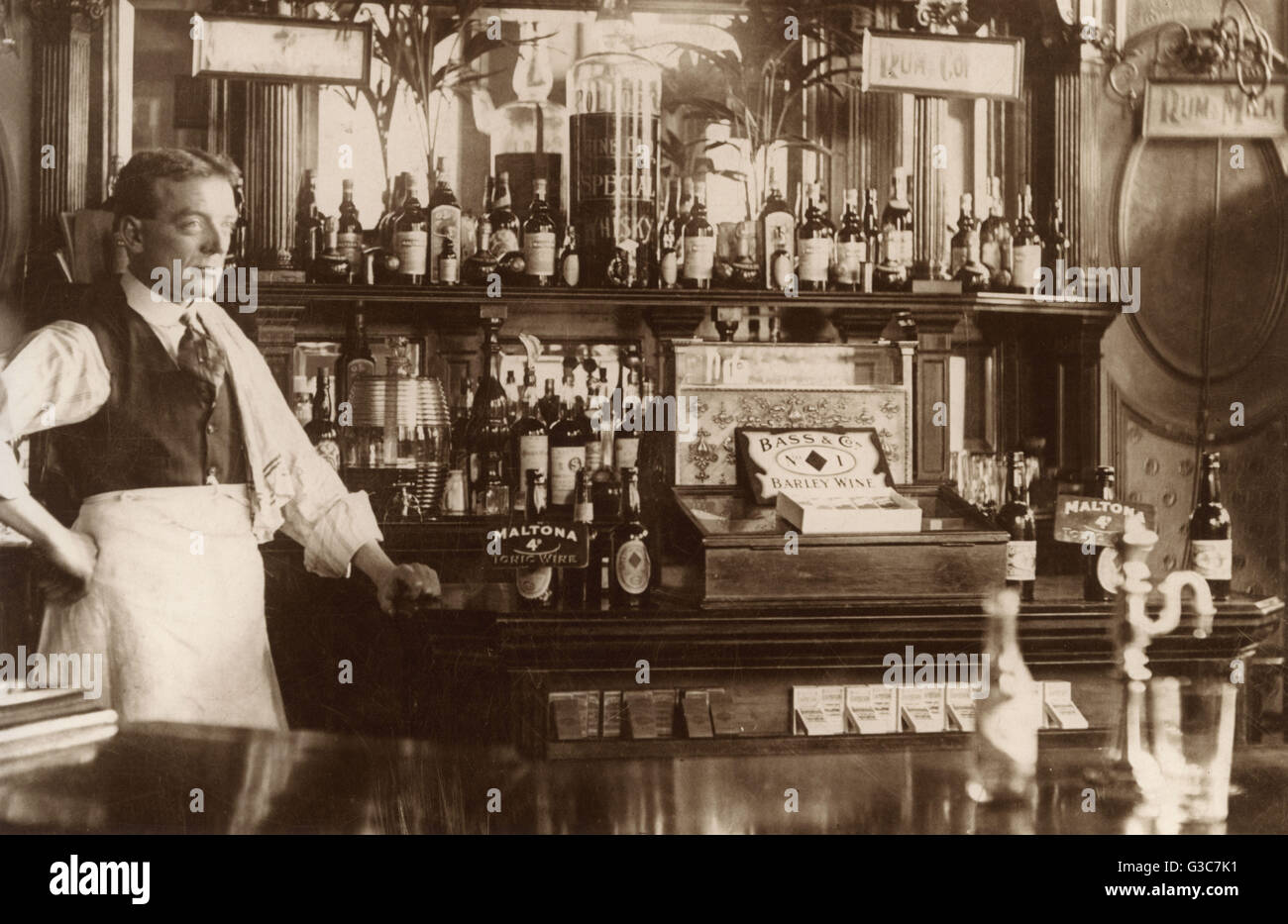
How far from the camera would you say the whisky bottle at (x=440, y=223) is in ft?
8.05

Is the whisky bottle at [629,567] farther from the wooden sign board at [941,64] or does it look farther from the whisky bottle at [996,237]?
the wooden sign board at [941,64]

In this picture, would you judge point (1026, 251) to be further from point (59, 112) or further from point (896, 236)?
point (59, 112)

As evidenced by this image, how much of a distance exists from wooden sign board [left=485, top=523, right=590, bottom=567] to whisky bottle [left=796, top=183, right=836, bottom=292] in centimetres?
74

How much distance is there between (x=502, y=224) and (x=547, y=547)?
0.69 metres

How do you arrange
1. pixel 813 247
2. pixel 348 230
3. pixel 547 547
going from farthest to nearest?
pixel 813 247 → pixel 348 230 → pixel 547 547

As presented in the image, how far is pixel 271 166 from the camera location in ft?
7.96

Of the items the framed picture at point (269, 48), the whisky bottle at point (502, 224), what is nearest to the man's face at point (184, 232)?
the framed picture at point (269, 48)

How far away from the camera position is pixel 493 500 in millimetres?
2477

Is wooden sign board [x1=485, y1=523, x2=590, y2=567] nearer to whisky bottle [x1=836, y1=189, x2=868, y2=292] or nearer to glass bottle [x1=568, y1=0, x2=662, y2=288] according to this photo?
glass bottle [x1=568, y1=0, x2=662, y2=288]

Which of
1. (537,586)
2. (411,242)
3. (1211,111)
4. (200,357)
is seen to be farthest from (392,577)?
(1211,111)

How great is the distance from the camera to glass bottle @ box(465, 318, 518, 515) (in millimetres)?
2479

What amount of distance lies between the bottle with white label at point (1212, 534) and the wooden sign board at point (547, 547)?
50.2 inches

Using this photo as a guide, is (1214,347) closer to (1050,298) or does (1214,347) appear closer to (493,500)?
(1050,298)
